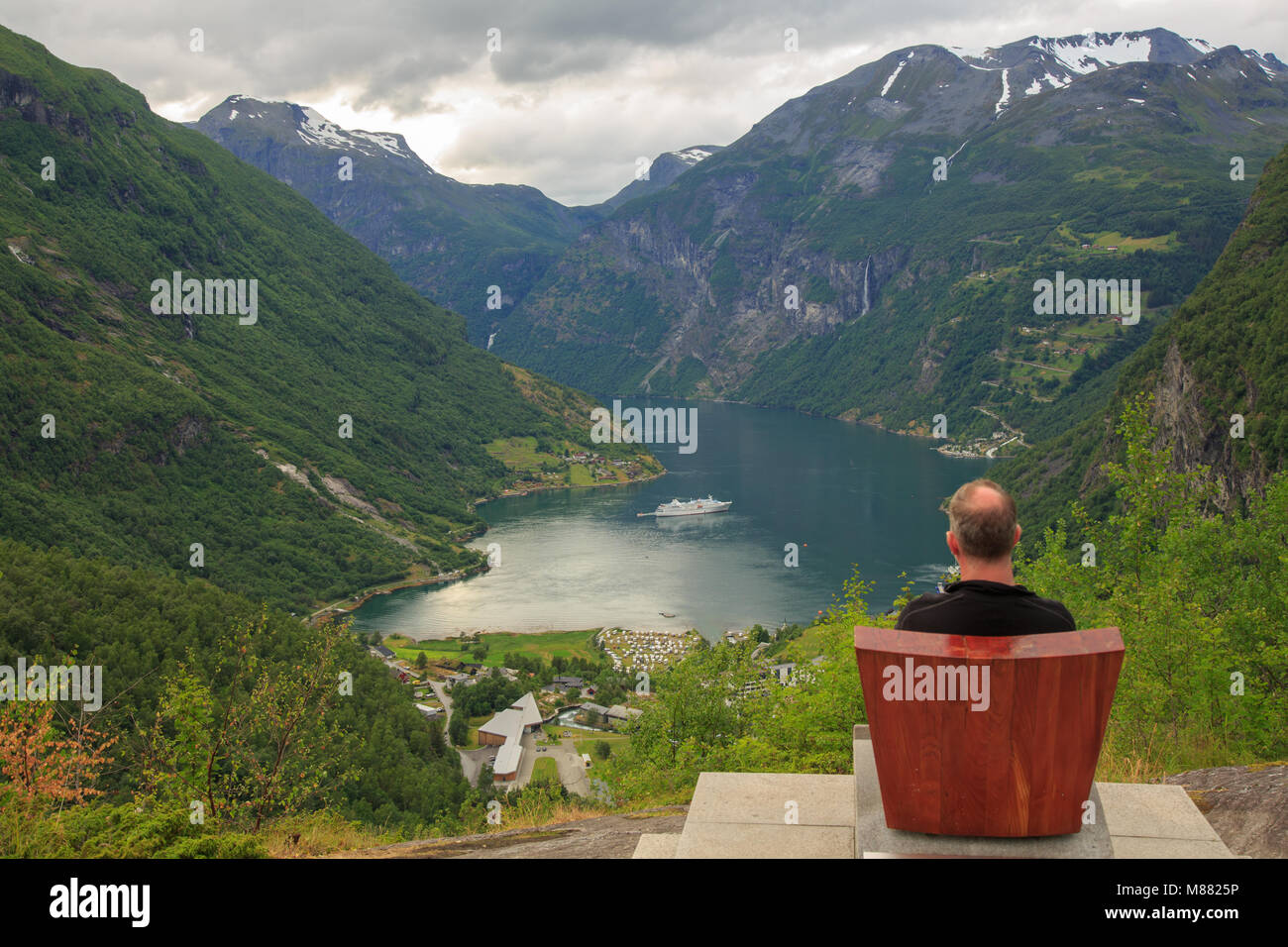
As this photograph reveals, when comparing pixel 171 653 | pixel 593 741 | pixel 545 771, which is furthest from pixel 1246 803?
pixel 171 653

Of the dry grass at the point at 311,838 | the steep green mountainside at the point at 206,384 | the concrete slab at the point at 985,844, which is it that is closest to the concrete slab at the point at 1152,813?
the concrete slab at the point at 985,844

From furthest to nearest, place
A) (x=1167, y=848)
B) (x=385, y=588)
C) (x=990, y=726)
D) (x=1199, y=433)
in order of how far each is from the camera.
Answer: (x=385, y=588) → (x=1199, y=433) → (x=1167, y=848) → (x=990, y=726)

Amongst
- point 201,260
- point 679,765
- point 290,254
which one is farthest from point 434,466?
point 679,765

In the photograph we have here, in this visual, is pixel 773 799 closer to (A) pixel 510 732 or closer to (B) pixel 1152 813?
(B) pixel 1152 813

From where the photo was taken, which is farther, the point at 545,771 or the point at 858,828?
the point at 545,771

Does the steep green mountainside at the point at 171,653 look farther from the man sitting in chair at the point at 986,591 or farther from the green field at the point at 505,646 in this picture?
the man sitting in chair at the point at 986,591

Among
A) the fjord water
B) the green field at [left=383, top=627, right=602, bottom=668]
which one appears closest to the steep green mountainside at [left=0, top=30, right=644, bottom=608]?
the fjord water
